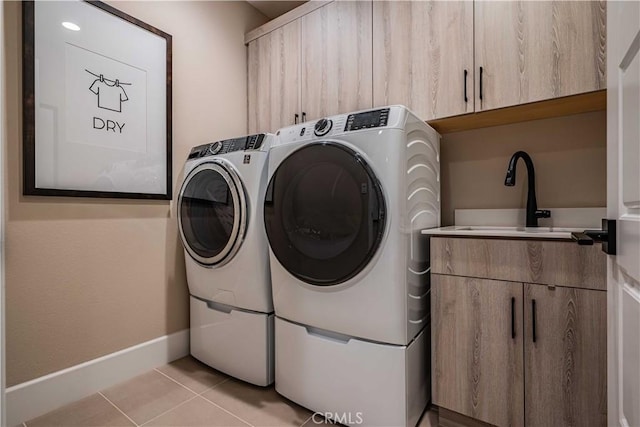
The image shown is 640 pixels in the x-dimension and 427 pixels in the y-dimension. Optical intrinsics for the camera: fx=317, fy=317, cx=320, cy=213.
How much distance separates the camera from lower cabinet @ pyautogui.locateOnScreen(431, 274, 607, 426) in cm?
108

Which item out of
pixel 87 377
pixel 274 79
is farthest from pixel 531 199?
pixel 87 377

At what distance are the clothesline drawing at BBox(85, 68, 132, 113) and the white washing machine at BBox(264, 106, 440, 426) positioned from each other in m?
0.97

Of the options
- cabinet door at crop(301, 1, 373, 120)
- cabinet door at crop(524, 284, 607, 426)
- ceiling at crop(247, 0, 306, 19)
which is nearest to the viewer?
cabinet door at crop(524, 284, 607, 426)

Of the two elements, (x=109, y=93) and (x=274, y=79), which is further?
(x=274, y=79)

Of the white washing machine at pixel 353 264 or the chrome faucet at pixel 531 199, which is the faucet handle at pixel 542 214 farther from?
the white washing machine at pixel 353 264

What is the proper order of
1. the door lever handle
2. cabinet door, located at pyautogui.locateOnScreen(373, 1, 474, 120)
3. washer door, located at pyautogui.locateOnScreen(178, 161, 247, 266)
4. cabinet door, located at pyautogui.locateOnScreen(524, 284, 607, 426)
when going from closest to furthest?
the door lever handle
cabinet door, located at pyautogui.locateOnScreen(524, 284, 607, 426)
cabinet door, located at pyautogui.locateOnScreen(373, 1, 474, 120)
washer door, located at pyautogui.locateOnScreen(178, 161, 247, 266)

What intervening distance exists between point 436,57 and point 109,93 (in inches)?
69.2

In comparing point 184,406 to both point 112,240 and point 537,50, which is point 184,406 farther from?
point 537,50

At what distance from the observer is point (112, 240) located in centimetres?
177

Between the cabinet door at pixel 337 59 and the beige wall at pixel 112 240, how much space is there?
2.22 feet

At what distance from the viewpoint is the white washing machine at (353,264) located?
1.24 m

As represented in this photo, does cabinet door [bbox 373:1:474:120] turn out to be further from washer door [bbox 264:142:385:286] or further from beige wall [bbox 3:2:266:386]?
beige wall [bbox 3:2:266:386]

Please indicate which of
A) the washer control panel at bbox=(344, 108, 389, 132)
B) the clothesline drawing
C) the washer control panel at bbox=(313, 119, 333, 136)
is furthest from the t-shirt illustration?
the washer control panel at bbox=(344, 108, 389, 132)

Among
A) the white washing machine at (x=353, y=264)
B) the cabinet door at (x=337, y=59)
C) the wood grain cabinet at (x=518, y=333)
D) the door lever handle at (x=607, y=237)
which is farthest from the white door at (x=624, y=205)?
the cabinet door at (x=337, y=59)
